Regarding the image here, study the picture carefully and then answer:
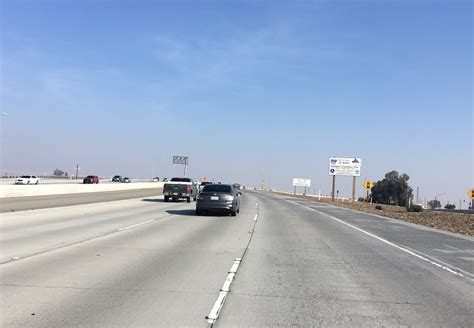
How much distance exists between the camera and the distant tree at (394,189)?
10512 cm

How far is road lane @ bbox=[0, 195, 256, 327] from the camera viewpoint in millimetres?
6188

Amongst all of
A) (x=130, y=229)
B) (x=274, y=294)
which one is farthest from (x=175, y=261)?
(x=130, y=229)

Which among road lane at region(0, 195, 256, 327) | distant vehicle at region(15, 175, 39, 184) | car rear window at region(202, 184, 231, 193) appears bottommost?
road lane at region(0, 195, 256, 327)

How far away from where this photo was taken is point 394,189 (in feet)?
348

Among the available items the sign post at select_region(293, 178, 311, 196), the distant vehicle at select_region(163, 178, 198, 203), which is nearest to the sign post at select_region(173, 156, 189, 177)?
the sign post at select_region(293, 178, 311, 196)

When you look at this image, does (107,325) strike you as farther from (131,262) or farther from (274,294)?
(131,262)

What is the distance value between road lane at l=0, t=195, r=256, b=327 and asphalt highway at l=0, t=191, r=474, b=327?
2 centimetres

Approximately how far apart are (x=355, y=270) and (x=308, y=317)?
4.06 meters

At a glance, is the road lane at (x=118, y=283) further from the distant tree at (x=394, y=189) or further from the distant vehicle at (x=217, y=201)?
the distant tree at (x=394, y=189)

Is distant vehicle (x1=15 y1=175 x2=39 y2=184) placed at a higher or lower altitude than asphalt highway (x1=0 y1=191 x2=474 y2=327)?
higher

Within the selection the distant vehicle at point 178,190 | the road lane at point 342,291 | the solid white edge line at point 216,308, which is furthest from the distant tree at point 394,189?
the solid white edge line at point 216,308

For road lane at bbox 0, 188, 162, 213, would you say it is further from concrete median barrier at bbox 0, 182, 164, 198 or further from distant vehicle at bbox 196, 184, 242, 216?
distant vehicle at bbox 196, 184, 242, 216

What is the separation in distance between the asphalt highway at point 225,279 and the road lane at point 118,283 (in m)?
0.02

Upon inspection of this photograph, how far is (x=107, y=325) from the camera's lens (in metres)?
5.81
